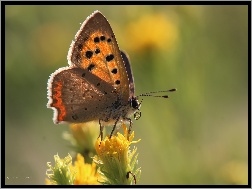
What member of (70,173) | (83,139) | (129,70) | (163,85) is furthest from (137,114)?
(163,85)

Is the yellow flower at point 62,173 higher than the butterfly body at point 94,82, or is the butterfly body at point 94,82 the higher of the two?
the butterfly body at point 94,82

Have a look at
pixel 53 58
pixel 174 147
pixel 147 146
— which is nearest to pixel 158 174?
pixel 174 147

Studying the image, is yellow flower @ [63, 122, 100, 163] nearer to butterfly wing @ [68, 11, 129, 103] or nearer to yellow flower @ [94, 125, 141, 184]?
butterfly wing @ [68, 11, 129, 103]

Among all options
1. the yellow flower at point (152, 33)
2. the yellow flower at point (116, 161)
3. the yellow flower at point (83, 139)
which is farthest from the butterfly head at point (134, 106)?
the yellow flower at point (152, 33)

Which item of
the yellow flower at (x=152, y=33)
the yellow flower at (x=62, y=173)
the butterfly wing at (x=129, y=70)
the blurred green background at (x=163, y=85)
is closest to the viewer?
the yellow flower at (x=62, y=173)

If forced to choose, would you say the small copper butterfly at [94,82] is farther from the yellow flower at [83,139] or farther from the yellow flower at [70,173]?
the yellow flower at [70,173]

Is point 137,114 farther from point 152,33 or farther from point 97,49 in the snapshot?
point 152,33

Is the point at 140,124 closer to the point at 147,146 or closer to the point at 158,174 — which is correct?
the point at 147,146

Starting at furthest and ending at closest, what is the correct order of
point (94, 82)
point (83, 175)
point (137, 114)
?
point (137, 114) < point (94, 82) < point (83, 175)
